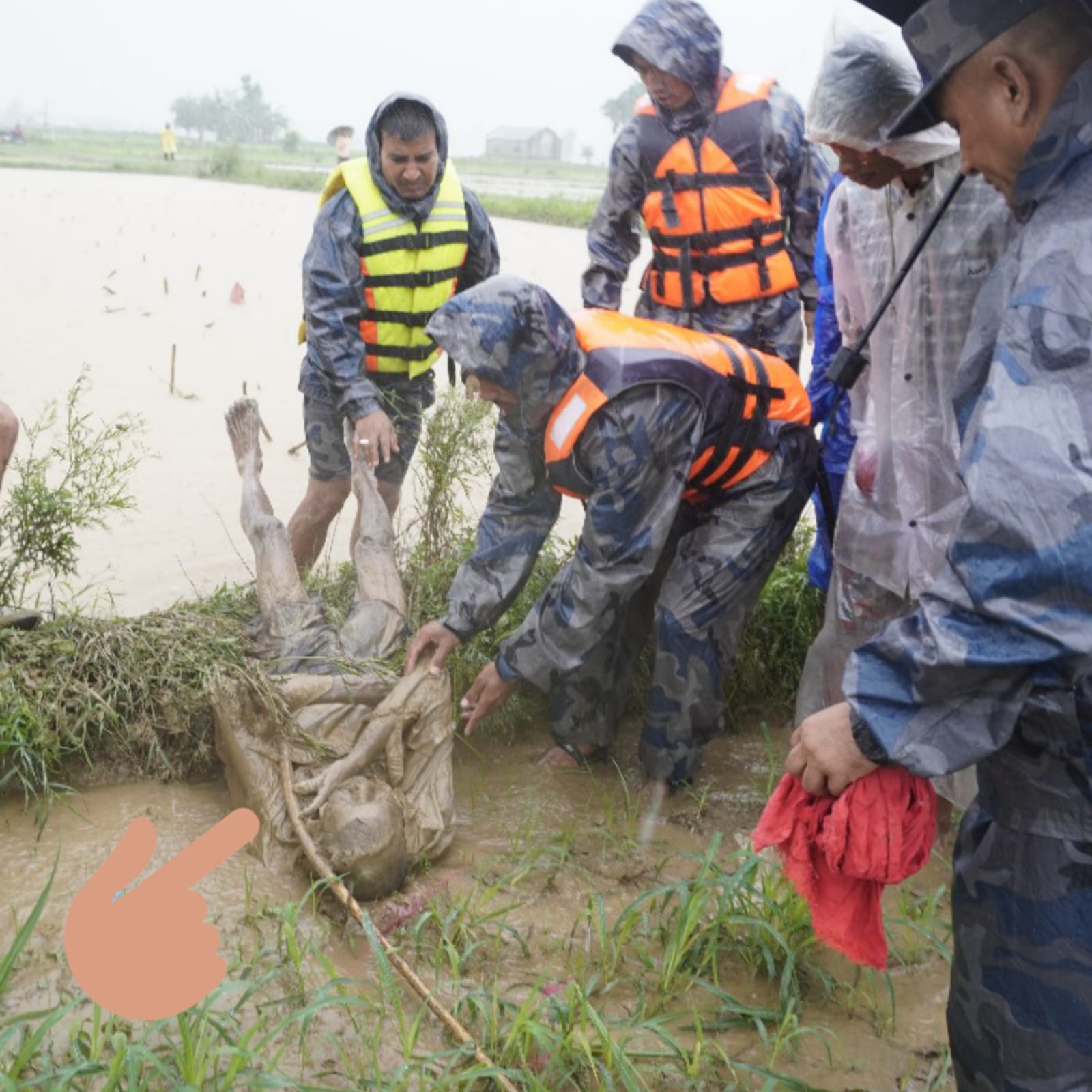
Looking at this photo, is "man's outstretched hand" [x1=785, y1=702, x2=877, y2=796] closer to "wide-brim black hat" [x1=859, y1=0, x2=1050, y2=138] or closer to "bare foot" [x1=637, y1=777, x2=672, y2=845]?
"wide-brim black hat" [x1=859, y1=0, x2=1050, y2=138]

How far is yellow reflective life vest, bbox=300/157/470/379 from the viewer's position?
14.6ft

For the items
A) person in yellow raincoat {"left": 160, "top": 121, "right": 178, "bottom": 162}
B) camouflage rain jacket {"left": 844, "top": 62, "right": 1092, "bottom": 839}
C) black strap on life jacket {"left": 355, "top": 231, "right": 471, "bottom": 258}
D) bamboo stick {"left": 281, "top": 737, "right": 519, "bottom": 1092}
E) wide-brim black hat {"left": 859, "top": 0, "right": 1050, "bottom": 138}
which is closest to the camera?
camouflage rain jacket {"left": 844, "top": 62, "right": 1092, "bottom": 839}

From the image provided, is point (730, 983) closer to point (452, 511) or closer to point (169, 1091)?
point (169, 1091)

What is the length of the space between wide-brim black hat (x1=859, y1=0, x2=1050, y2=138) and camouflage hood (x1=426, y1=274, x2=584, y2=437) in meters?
1.46

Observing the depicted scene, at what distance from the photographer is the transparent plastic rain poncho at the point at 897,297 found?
2.85 m

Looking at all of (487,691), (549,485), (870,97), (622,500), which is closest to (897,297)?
(870,97)

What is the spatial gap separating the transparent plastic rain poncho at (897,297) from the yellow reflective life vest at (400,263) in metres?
1.73

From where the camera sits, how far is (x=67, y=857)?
3.24 metres

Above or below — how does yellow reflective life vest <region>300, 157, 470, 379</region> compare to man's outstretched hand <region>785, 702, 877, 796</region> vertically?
above

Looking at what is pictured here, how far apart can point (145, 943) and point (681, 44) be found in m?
3.69

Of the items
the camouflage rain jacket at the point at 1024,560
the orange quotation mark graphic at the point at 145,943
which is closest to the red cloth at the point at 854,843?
the camouflage rain jacket at the point at 1024,560

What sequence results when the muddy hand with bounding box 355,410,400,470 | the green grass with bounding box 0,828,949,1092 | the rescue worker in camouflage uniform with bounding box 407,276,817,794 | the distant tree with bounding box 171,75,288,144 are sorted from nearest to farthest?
the green grass with bounding box 0,828,949,1092 < the rescue worker in camouflage uniform with bounding box 407,276,817,794 < the muddy hand with bounding box 355,410,400,470 < the distant tree with bounding box 171,75,288,144

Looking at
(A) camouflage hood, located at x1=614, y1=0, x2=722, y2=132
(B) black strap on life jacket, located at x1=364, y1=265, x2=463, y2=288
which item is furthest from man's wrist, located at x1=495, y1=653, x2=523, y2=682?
(A) camouflage hood, located at x1=614, y1=0, x2=722, y2=132

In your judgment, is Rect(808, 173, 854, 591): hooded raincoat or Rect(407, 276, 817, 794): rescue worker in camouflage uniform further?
Rect(808, 173, 854, 591): hooded raincoat
